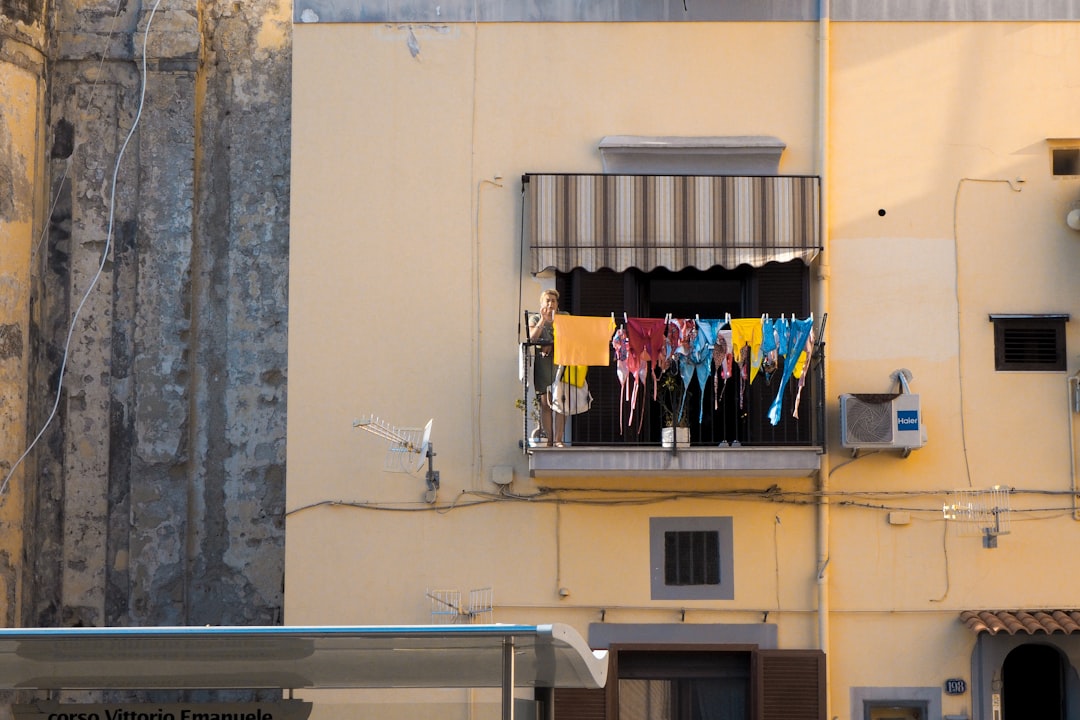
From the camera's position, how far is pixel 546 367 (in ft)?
43.9

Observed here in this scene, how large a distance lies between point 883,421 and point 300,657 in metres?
6.10

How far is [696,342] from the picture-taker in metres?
13.3

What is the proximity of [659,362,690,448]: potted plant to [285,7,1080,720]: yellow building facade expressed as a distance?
6.6 inches

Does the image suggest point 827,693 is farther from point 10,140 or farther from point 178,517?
point 10,140

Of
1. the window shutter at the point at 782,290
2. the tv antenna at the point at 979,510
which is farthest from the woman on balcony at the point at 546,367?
the tv antenna at the point at 979,510

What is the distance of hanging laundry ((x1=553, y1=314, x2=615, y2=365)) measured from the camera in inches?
514

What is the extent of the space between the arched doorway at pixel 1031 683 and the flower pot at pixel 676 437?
3609 mm

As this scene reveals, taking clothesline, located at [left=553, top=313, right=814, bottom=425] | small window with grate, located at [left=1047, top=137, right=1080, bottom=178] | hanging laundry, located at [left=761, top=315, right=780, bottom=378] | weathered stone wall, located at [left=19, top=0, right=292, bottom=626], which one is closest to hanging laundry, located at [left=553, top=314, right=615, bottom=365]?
clothesline, located at [left=553, top=313, right=814, bottom=425]

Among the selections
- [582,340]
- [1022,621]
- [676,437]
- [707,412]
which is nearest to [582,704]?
[676,437]

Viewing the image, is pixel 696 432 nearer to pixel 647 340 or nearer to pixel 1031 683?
pixel 647 340

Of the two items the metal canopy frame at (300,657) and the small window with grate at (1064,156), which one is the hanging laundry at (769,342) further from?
the metal canopy frame at (300,657)

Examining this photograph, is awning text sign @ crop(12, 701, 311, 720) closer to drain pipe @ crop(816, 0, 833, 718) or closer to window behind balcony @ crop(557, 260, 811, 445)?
window behind balcony @ crop(557, 260, 811, 445)

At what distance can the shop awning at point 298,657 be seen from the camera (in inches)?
344

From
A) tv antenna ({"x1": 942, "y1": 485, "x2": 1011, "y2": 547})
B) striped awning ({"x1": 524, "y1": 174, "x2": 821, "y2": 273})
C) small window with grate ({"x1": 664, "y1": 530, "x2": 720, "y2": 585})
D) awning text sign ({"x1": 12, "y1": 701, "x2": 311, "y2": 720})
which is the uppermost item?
striped awning ({"x1": 524, "y1": 174, "x2": 821, "y2": 273})
